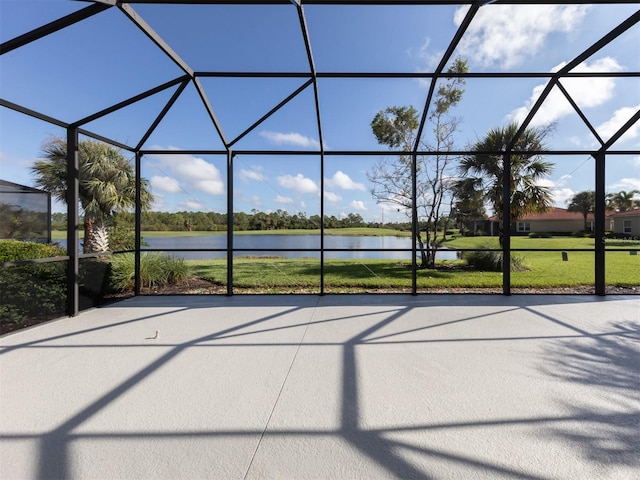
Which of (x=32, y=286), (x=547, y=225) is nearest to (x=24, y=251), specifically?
(x=32, y=286)

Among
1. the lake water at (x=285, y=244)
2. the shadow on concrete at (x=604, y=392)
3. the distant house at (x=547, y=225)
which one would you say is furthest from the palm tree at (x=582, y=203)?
the shadow on concrete at (x=604, y=392)

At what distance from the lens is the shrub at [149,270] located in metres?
6.26

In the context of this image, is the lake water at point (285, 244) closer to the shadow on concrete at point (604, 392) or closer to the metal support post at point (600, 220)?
the shadow on concrete at point (604, 392)

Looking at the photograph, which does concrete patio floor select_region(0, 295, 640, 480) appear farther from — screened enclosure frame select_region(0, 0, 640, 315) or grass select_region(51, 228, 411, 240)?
grass select_region(51, 228, 411, 240)

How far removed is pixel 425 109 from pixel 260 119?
300 cm

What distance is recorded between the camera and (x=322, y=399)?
7.47 ft

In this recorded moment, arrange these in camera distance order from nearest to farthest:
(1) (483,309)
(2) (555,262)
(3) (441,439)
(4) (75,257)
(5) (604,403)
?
(3) (441,439), (5) (604,403), (4) (75,257), (1) (483,309), (2) (555,262)

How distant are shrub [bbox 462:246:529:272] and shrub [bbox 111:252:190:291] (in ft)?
26.5

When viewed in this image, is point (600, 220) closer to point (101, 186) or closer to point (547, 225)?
point (547, 225)

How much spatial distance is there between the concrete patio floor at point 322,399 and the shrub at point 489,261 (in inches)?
160

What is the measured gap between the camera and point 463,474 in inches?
61.7

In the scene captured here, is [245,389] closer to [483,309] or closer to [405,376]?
[405,376]

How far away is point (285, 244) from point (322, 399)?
4446 mm

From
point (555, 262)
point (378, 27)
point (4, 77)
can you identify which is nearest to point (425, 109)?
point (378, 27)
